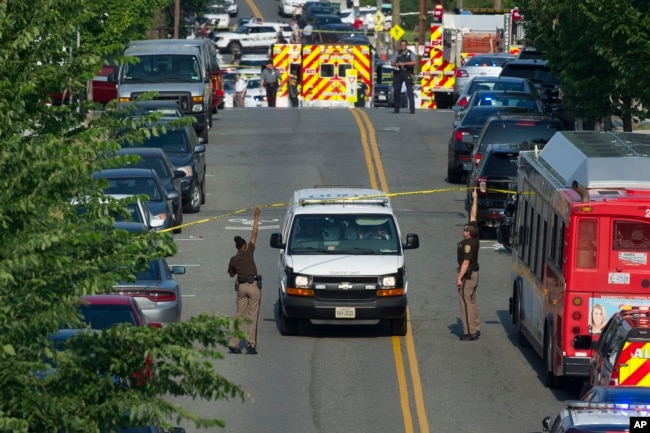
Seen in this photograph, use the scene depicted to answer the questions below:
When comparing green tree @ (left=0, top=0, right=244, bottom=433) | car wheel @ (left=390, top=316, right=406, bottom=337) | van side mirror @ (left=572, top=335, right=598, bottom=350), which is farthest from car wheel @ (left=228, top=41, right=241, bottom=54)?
green tree @ (left=0, top=0, right=244, bottom=433)

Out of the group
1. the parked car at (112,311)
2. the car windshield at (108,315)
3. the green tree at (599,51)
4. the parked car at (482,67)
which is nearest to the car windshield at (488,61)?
the parked car at (482,67)

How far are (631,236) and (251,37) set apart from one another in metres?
75.0

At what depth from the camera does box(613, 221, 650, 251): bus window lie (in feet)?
54.7

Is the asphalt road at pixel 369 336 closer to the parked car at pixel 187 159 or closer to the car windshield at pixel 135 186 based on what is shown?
the parked car at pixel 187 159

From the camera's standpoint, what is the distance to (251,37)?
297ft

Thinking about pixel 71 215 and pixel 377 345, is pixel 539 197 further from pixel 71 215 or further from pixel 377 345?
pixel 71 215

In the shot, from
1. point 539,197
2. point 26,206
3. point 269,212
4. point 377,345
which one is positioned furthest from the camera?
point 269,212

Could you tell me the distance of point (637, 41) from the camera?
1057 inches

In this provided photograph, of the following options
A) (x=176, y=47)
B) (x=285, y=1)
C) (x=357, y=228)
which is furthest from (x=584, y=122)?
(x=285, y=1)

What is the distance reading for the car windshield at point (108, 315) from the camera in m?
15.6

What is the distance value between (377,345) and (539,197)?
3213 millimetres

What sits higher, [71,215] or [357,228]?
[71,215]

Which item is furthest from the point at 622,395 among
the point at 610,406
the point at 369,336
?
the point at 369,336

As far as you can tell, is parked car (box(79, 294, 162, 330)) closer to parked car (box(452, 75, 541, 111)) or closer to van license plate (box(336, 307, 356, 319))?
van license plate (box(336, 307, 356, 319))
